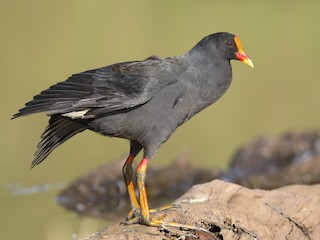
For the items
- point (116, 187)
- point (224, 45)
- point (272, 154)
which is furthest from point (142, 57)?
point (224, 45)

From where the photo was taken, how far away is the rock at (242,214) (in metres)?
5.65

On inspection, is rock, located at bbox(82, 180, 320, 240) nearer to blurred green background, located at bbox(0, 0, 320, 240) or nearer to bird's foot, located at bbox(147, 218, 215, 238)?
bird's foot, located at bbox(147, 218, 215, 238)

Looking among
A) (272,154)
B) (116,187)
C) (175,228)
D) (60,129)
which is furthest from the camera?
(272,154)

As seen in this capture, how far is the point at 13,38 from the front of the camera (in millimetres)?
16609

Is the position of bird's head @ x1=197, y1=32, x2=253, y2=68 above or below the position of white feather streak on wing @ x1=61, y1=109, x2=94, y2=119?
above

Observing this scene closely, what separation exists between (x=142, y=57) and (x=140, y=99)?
9352mm

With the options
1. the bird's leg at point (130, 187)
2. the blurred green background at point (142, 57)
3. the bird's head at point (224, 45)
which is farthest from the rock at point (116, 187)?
the bird's head at point (224, 45)

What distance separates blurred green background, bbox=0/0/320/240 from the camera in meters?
10.9

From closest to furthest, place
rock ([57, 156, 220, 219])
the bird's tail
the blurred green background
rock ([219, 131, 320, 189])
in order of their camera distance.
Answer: the bird's tail < rock ([57, 156, 220, 219]) < rock ([219, 131, 320, 189]) < the blurred green background

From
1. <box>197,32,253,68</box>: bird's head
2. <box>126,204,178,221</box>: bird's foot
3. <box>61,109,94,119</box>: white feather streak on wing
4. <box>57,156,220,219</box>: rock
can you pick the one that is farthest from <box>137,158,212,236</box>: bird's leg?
<box>57,156,220,219</box>: rock

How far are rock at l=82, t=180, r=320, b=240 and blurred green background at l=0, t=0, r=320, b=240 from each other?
2.35m

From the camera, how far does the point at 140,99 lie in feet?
19.5

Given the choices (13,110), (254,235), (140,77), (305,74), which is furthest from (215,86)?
(305,74)

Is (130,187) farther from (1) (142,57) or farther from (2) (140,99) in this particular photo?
(1) (142,57)
